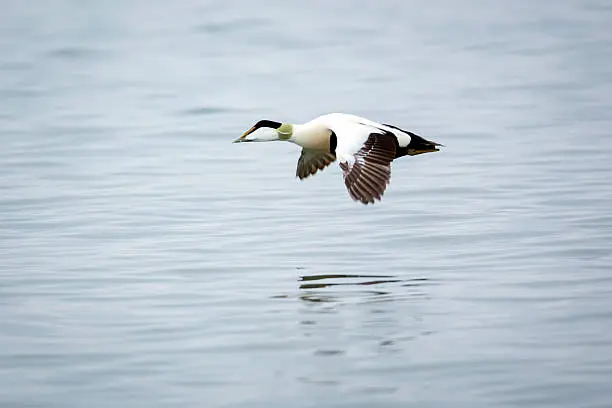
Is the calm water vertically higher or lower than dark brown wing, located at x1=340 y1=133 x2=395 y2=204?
lower

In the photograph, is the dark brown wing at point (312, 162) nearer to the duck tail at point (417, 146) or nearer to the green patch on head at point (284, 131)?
the green patch on head at point (284, 131)

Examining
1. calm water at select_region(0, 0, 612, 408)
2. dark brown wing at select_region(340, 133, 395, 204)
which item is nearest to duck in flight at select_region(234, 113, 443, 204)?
dark brown wing at select_region(340, 133, 395, 204)

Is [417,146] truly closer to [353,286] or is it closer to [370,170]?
[370,170]

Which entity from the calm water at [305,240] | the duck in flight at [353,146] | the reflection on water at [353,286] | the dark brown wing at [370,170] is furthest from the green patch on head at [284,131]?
the reflection on water at [353,286]

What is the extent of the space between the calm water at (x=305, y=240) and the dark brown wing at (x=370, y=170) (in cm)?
51

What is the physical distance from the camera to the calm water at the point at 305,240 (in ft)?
25.5

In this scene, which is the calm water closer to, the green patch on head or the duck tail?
the duck tail

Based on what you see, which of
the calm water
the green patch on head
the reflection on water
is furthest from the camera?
the green patch on head

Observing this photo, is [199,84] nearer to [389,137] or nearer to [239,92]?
[239,92]

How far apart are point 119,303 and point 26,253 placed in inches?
79.3

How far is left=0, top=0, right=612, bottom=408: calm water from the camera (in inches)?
306

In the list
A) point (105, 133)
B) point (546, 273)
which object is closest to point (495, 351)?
point (546, 273)

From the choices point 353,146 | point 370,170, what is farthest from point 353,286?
point 353,146

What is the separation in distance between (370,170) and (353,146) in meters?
0.34
